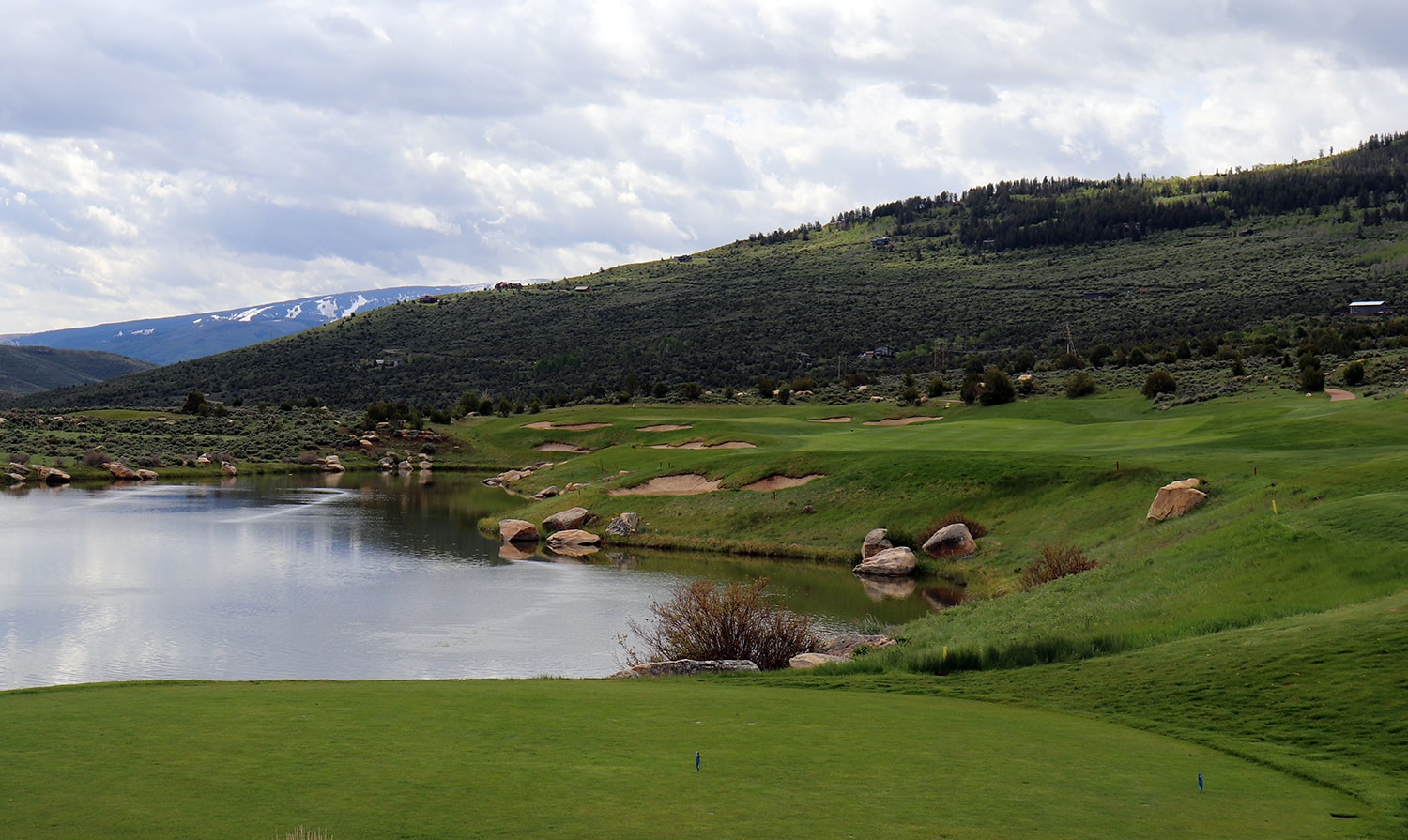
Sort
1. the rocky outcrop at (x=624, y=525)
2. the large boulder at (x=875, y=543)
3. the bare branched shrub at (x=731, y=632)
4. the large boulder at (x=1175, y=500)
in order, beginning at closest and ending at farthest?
the bare branched shrub at (x=731, y=632), the large boulder at (x=1175, y=500), the large boulder at (x=875, y=543), the rocky outcrop at (x=624, y=525)

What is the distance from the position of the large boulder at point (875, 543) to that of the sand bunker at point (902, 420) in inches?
1009

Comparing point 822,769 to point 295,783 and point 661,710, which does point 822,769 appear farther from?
point 295,783

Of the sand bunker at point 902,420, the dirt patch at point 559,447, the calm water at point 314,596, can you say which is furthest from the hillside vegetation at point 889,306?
the calm water at point 314,596

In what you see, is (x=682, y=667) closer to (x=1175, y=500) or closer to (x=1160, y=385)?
(x=1175, y=500)

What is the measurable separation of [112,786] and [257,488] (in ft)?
195

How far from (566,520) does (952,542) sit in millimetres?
17304

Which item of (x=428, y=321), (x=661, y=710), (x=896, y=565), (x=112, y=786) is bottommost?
(x=896, y=565)

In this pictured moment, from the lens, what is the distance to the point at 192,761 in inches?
399

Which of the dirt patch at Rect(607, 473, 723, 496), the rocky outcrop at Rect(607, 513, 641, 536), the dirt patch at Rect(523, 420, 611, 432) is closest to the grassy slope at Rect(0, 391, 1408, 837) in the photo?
the rocky outcrop at Rect(607, 513, 641, 536)

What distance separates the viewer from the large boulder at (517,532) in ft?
145

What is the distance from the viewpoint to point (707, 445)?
200 ft

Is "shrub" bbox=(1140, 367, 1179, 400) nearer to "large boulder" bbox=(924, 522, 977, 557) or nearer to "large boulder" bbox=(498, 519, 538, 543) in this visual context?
"large boulder" bbox=(924, 522, 977, 557)

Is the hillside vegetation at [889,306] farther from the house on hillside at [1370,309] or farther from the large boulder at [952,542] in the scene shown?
the large boulder at [952,542]

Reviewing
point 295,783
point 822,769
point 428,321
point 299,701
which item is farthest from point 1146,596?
point 428,321
